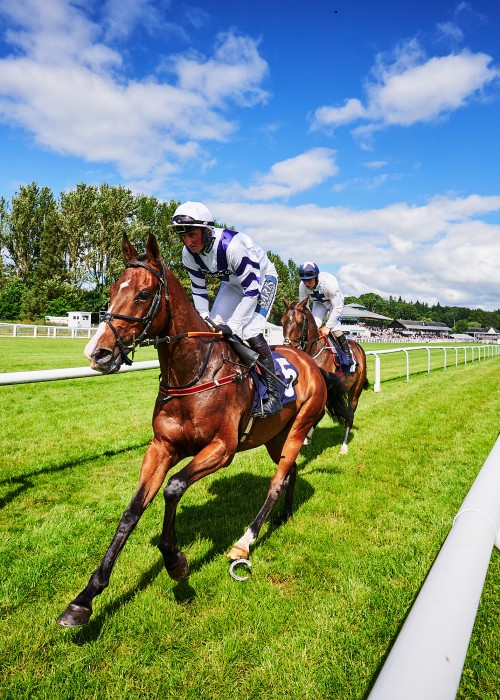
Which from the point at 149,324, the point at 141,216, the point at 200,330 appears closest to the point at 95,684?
the point at 149,324

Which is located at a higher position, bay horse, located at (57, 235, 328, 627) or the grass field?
bay horse, located at (57, 235, 328, 627)

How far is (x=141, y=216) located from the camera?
45719 mm

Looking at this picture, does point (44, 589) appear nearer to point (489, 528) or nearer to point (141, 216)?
point (489, 528)

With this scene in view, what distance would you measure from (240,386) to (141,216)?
4610 centimetres

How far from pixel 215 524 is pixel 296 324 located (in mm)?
3355

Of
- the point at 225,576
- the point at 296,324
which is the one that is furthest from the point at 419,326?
the point at 225,576

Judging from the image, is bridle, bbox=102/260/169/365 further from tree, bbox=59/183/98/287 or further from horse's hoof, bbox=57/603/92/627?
tree, bbox=59/183/98/287

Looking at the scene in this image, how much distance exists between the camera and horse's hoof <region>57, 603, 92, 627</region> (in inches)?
88.3

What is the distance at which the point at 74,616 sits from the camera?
2.26 meters

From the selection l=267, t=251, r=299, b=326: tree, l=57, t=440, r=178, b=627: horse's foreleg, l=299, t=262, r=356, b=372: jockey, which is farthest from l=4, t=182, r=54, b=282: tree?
l=57, t=440, r=178, b=627: horse's foreleg

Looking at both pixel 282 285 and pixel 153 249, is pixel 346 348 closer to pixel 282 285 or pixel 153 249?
pixel 153 249

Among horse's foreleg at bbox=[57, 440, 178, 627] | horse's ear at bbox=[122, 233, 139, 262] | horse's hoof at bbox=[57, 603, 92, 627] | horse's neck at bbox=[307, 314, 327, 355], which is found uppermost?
horse's ear at bbox=[122, 233, 139, 262]

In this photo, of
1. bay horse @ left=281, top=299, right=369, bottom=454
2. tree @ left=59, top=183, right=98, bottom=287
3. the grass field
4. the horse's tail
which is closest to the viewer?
the grass field

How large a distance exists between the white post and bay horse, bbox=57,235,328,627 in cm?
189
